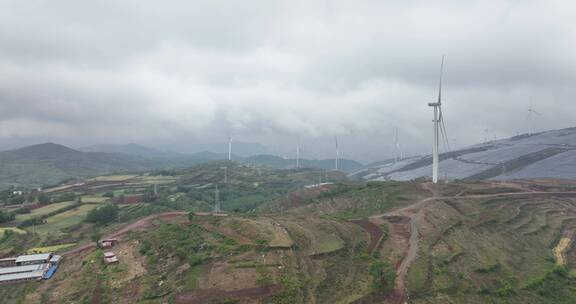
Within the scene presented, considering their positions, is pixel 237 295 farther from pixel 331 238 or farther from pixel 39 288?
pixel 39 288

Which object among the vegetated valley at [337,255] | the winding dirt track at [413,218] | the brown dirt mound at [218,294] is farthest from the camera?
the winding dirt track at [413,218]

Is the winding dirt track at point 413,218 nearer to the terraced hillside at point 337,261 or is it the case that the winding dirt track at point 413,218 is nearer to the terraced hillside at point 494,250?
the terraced hillside at point 337,261

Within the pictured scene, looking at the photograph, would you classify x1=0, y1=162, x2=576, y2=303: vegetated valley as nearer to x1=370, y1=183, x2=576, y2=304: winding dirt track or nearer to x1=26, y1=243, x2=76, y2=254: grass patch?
x1=370, y1=183, x2=576, y2=304: winding dirt track

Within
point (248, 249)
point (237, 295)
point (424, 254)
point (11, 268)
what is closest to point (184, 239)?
point (248, 249)

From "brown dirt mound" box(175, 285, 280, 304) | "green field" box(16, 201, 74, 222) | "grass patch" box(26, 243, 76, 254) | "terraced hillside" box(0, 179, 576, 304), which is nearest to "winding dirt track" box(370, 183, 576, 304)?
"terraced hillside" box(0, 179, 576, 304)

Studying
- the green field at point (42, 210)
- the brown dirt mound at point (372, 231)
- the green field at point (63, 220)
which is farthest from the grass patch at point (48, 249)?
the brown dirt mound at point (372, 231)

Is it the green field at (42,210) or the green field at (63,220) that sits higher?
the green field at (42,210)
